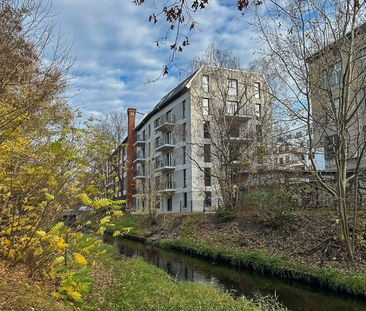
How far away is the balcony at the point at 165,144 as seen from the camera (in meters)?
43.1

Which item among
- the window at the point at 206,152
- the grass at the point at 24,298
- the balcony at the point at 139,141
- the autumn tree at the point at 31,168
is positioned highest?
the balcony at the point at 139,141

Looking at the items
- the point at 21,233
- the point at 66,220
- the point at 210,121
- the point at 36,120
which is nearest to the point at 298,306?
the point at 66,220

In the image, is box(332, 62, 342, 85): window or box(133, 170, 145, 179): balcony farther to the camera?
box(133, 170, 145, 179): balcony

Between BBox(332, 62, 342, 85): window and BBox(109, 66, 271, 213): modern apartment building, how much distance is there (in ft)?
8.72

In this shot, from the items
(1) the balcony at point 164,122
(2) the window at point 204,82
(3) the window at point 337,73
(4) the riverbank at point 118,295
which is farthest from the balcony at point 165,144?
(4) the riverbank at point 118,295

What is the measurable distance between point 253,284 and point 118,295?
598cm

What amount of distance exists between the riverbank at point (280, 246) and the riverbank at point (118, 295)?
457cm

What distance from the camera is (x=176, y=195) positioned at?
41438 mm

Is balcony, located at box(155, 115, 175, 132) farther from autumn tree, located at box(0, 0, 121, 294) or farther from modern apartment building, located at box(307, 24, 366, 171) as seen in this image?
autumn tree, located at box(0, 0, 121, 294)

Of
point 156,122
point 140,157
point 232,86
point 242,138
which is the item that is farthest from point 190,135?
point 140,157

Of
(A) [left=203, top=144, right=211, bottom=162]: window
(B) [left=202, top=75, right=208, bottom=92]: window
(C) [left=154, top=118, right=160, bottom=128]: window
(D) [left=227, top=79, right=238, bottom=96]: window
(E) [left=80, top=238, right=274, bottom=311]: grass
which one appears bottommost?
(E) [left=80, top=238, right=274, bottom=311]: grass

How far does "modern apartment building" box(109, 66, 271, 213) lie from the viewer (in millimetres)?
24688

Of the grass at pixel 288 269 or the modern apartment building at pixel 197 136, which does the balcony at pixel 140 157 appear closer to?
the modern apartment building at pixel 197 136

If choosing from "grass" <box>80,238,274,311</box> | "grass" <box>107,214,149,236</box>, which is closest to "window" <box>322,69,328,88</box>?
"grass" <box>80,238,274,311</box>
